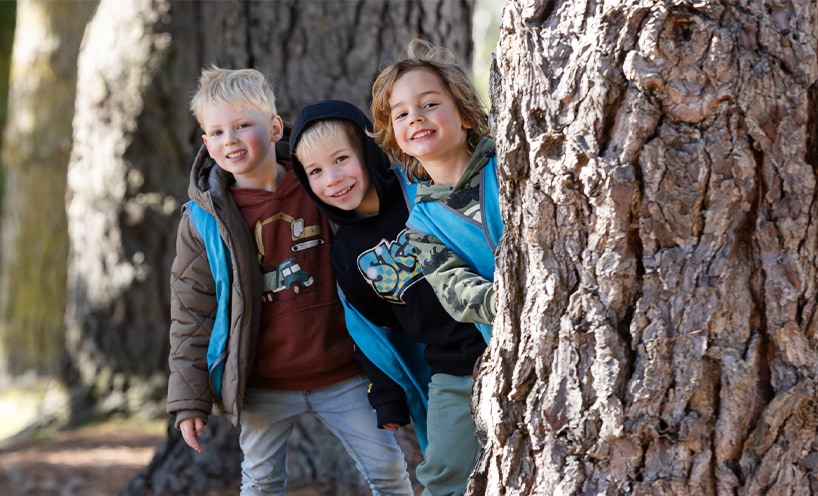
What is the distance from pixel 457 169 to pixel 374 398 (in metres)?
0.83

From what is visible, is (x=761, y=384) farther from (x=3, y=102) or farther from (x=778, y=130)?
(x=3, y=102)

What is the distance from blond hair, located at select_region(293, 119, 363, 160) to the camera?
307 cm

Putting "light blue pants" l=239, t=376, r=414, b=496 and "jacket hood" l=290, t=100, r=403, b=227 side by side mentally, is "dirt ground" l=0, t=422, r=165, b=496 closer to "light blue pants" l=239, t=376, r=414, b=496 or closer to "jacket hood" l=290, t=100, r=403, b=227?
"light blue pants" l=239, t=376, r=414, b=496

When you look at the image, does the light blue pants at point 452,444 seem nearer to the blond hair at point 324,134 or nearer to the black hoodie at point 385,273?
the black hoodie at point 385,273

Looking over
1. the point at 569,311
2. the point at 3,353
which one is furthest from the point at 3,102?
the point at 569,311

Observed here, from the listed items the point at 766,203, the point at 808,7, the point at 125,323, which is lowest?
→ the point at 125,323

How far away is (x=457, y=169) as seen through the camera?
292cm

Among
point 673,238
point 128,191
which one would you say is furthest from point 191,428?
point 128,191

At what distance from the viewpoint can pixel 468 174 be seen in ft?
9.19

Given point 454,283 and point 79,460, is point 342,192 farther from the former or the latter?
point 79,460

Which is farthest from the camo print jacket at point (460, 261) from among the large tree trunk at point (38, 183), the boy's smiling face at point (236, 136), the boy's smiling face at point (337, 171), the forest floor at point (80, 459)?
the large tree trunk at point (38, 183)

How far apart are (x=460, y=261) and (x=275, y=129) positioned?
38.3 inches

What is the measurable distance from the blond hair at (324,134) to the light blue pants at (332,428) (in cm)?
85

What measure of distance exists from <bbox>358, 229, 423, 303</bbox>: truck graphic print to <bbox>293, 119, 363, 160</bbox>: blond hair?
1.15 feet
